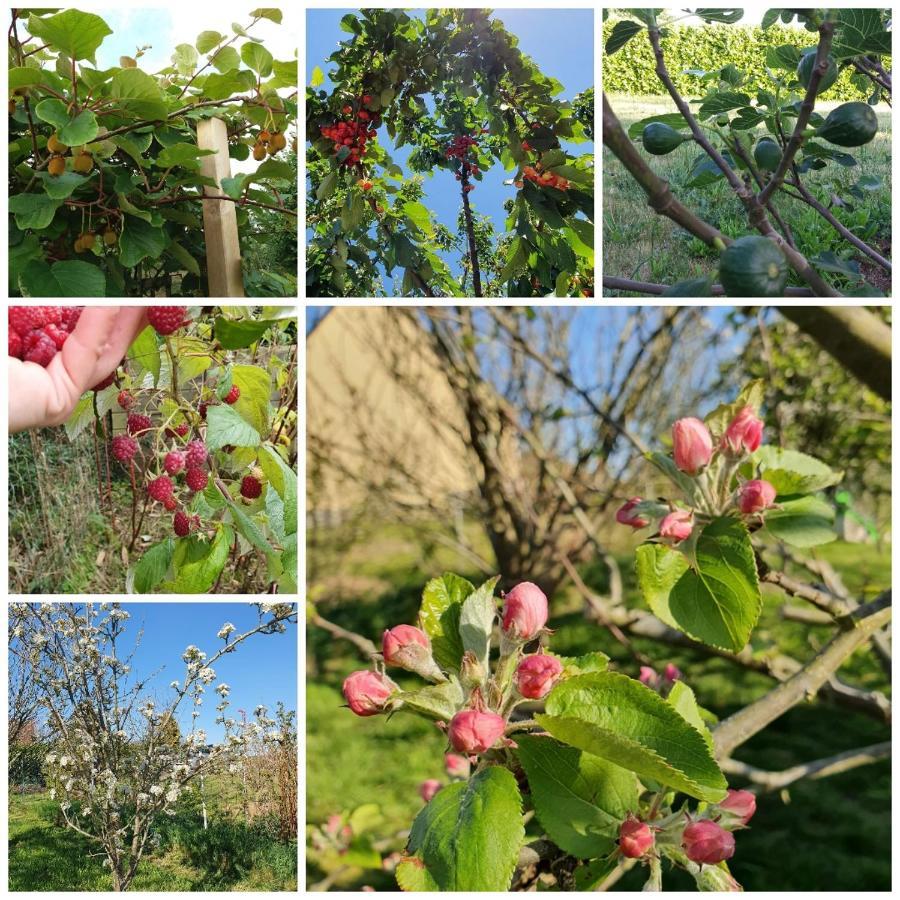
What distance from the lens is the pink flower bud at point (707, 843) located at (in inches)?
28.5

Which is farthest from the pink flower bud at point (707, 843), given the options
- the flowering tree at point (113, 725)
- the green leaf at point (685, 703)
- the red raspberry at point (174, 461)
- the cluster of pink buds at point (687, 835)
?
the red raspberry at point (174, 461)

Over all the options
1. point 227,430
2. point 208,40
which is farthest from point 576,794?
point 208,40

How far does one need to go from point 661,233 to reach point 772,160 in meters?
0.25

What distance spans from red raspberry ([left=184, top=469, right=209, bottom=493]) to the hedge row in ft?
2.71

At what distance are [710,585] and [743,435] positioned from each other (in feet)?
0.47

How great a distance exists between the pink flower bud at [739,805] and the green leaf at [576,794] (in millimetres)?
109

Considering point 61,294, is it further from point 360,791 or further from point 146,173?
point 360,791

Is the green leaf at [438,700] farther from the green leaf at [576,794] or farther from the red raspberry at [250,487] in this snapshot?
the red raspberry at [250,487]

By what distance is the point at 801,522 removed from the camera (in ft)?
2.79

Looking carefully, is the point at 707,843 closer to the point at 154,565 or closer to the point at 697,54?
the point at 154,565

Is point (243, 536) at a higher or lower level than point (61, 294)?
lower

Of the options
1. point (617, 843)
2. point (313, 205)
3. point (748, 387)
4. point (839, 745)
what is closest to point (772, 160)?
point (748, 387)

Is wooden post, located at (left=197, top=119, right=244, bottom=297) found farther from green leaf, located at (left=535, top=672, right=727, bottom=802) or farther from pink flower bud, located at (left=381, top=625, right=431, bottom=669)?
green leaf, located at (left=535, top=672, right=727, bottom=802)

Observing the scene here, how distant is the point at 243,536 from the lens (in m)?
1.18
